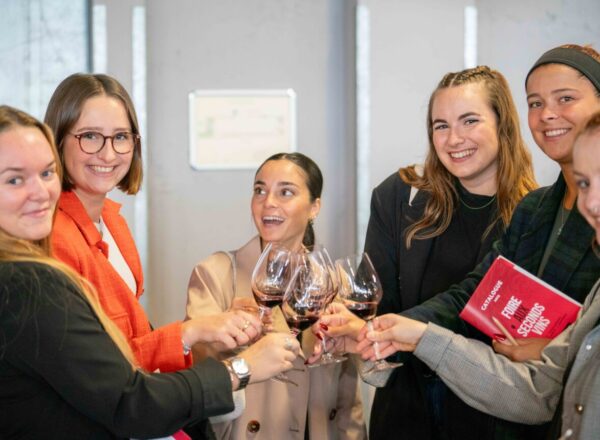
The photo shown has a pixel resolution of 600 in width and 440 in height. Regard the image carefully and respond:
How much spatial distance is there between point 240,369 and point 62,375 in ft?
1.47

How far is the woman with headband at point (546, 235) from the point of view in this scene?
1.94m

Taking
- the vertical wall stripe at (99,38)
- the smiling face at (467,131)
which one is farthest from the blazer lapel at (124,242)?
the vertical wall stripe at (99,38)

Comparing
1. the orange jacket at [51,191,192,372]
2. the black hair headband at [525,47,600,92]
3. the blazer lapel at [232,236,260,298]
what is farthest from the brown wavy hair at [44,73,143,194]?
the black hair headband at [525,47,600,92]

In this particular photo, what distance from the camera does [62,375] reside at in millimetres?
1485

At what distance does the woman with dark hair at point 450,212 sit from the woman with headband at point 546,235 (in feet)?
0.79

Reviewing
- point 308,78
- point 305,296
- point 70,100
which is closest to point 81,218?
point 70,100

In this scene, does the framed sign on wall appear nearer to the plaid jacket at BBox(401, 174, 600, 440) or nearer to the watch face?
the plaid jacket at BBox(401, 174, 600, 440)

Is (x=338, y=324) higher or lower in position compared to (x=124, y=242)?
lower

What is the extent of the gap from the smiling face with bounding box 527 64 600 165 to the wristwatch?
3.65 feet

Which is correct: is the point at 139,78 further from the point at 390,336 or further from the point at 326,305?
the point at 390,336

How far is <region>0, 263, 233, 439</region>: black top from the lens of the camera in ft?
4.80

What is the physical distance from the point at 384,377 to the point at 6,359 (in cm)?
120

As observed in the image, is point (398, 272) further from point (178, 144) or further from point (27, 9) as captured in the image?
point (27, 9)

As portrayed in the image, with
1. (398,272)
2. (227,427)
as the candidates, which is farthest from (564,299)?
(227,427)
